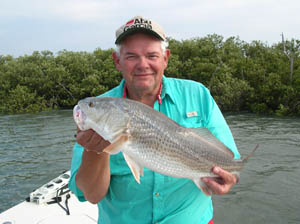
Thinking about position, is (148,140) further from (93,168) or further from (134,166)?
(93,168)

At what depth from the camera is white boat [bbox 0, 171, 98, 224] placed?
449cm

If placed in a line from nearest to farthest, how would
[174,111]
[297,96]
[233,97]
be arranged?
1. [174,111]
2. [297,96]
3. [233,97]

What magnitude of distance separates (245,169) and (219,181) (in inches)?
383

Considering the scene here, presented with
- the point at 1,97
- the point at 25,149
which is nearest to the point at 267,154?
the point at 25,149

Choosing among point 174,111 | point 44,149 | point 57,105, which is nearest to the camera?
point 174,111

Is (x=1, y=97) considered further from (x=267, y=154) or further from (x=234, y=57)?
(x=267, y=154)

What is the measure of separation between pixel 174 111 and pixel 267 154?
467 inches

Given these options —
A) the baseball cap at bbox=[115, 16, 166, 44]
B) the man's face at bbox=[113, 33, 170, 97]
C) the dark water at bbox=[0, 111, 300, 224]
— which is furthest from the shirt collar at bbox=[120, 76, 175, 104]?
the dark water at bbox=[0, 111, 300, 224]

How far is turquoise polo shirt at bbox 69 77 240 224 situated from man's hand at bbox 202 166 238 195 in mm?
377

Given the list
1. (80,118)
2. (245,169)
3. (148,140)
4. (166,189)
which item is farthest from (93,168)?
(245,169)

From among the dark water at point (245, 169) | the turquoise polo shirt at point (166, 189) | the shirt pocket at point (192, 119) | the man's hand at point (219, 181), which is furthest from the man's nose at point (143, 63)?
the dark water at point (245, 169)

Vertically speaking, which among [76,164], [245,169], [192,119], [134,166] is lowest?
[245,169]

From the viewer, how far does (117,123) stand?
7.33 feet

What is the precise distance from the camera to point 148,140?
223 centimetres
